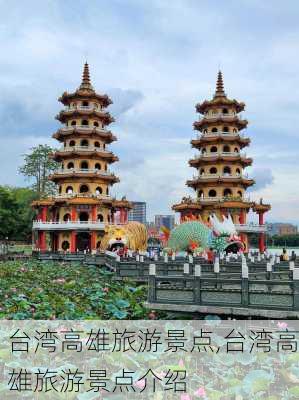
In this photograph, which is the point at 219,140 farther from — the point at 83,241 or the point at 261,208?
the point at 83,241

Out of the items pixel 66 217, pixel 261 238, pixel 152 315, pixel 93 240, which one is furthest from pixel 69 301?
pixel 261 238

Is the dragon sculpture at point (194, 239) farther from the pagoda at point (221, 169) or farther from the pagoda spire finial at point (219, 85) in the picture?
the pagoda spire finial at point (219, 85)

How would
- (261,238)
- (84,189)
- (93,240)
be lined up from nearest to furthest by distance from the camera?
(93,240), (84,189), (261,238)

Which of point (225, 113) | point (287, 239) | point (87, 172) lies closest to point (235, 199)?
point (225, 113)

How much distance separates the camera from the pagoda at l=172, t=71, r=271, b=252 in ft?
143

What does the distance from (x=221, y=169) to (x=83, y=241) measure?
1495cm

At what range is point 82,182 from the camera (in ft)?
140

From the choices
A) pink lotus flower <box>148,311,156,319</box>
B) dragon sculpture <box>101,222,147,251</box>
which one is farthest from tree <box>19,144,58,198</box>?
pink lotus flower <box>148,311,156,319</box>

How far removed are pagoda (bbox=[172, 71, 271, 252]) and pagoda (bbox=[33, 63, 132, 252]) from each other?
24.1 ft

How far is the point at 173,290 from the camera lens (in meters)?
9.91

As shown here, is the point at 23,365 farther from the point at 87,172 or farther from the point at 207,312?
A: the point at 87,172

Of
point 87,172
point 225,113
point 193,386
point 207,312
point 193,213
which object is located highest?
point 225,113

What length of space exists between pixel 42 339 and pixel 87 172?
116 feet

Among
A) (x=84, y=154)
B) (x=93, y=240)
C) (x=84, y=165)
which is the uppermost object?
(x=84, y=154)
